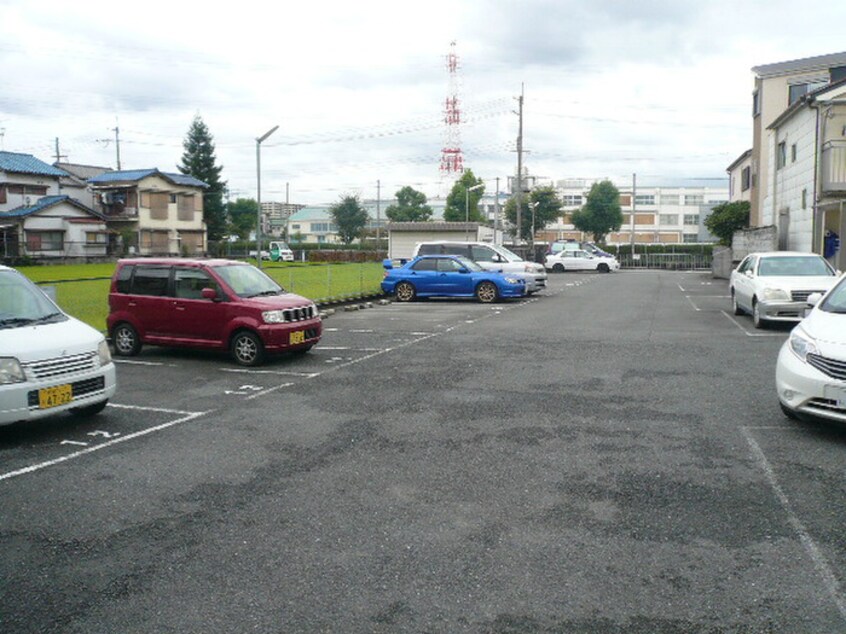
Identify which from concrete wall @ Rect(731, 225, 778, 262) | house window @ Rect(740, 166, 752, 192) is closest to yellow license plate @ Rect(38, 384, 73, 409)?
concrete wall @ Rect(731, 225, 778, 262)

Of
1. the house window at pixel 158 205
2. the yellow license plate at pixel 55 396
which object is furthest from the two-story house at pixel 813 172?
the house window at pixel 158 205

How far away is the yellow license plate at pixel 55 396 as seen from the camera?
6.68 meters

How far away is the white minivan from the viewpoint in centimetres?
656

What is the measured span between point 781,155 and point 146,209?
43.9 m

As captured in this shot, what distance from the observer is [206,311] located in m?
11.0

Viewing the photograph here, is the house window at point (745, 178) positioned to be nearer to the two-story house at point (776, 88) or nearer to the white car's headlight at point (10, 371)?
the two-story house at point (776, 88)

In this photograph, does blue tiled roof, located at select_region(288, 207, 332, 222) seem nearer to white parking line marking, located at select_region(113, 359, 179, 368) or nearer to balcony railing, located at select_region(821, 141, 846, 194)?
balcony railing, located at select_region(821, 141, 846, 194)

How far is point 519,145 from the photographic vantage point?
45719 millimetres

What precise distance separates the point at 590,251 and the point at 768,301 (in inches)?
1320

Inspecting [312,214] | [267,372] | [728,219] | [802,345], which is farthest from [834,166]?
[312,214]

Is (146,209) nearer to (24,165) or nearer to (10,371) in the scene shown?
(24,165)

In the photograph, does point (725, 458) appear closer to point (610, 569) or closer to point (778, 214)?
point (610, 569)

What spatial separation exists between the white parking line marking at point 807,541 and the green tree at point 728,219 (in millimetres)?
35292

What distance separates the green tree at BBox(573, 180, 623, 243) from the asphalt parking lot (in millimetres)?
69426
